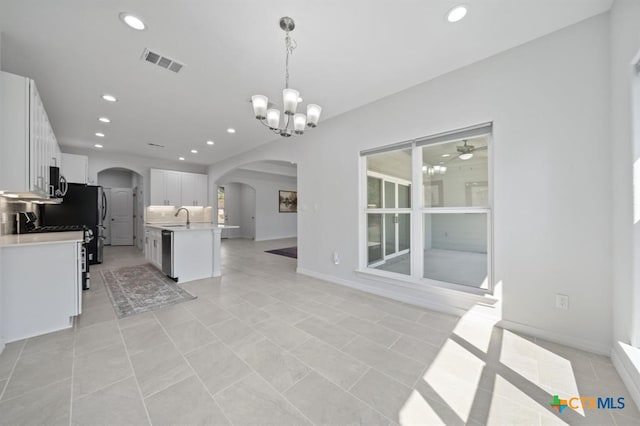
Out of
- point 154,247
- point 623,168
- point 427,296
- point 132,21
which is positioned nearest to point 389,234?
point 427,296

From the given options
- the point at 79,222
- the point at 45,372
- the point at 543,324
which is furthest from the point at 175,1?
the point at 79,222

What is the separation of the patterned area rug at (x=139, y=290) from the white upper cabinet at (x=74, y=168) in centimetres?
209

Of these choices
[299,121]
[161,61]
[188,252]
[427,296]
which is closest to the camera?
[299,121]

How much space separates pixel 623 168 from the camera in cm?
175

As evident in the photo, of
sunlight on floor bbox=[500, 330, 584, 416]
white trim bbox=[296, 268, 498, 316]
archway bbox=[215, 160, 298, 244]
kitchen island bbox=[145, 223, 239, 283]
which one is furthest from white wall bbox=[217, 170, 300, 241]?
sunlight on floor bbox=[500, 330, 584, 416]

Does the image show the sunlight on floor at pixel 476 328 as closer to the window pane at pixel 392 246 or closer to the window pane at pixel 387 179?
the window pane at pixel 392 246

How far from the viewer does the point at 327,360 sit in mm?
1900

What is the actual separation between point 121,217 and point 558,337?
420 inches

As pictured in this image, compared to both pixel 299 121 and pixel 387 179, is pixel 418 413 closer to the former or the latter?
pixel 299 121

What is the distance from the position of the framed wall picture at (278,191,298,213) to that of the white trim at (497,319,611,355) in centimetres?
886

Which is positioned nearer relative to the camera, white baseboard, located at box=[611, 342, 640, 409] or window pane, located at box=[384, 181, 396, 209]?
white baseboard, located at box=[611, 342, 640, 409]

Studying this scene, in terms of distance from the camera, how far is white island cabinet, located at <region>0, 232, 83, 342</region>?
215 centimetres

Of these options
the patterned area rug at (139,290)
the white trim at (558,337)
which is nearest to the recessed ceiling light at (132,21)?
the patterned area rug at (139,290)

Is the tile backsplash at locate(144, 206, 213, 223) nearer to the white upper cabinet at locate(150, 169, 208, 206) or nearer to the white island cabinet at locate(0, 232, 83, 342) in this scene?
the white upper cabinet at locate(150, 169, 208, 206)
